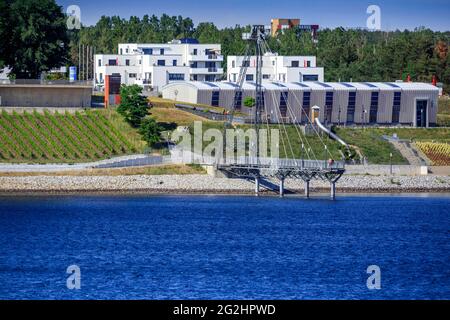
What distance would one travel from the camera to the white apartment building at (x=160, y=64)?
14538 cm

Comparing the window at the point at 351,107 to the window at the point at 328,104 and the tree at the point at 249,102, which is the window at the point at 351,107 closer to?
the window at the point at 328,104

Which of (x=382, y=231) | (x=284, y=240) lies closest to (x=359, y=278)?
(x=284, y=240)

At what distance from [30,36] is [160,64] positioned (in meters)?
33.3

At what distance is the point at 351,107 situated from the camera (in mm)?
123000

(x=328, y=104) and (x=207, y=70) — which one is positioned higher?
(x=207, y=70)

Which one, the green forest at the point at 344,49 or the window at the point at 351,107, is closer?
the window at the point at 351,107

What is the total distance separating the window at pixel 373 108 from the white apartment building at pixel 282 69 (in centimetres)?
2237

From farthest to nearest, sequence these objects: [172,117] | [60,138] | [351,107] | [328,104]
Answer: [351,107] → [328,104] → [172,117] → [60,138]

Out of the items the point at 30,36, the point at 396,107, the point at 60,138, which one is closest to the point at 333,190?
the point at 60,138

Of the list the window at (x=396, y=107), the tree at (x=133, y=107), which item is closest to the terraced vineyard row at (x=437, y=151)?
the window at (x=396, y=107)

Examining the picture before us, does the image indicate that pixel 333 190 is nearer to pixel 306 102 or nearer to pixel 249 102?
pixel 249 102

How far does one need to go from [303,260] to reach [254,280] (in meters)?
7.13

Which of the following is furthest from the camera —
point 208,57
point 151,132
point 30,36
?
point 208,57

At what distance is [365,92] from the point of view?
124 meters
